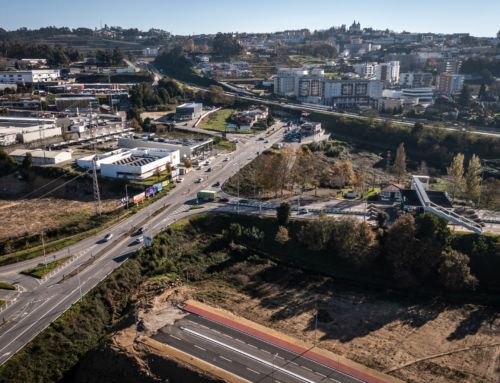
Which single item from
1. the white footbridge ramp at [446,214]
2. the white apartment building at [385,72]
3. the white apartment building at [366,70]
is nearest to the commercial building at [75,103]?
the white footbridge ramp at [446,214]

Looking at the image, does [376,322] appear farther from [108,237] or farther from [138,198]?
[138,198]

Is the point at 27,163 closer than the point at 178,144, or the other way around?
the point at 27,163

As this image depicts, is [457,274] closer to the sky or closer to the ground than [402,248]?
closer to the ground

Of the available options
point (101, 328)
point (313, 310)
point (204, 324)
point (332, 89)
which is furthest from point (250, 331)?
point (332, 89)

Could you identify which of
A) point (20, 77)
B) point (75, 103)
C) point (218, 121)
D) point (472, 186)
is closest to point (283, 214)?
point (472, 186)

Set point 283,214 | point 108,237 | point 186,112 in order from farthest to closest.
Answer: point 186,112 < point 283,214 < point 108,237

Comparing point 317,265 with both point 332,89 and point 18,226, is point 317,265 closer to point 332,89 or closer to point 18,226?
point 18,226

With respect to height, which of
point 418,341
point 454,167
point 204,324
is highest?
point 454,167
